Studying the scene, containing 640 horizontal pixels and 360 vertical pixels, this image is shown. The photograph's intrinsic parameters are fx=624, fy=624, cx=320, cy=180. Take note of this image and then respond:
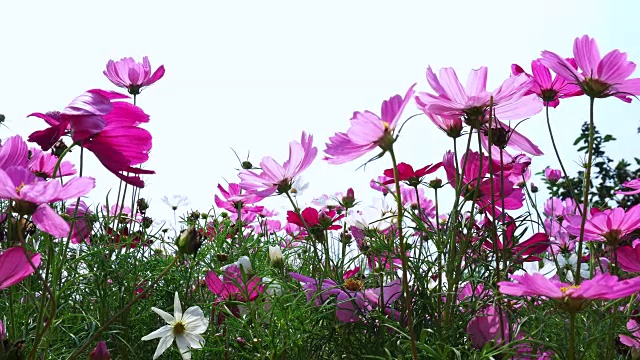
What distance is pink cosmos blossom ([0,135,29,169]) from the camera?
1.88 ft

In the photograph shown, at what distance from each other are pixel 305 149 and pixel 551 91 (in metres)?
0.33

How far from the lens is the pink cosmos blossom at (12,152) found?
0.57 m

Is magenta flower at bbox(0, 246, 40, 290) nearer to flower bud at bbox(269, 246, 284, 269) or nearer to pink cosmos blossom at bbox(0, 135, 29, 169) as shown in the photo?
pink cosmos blossom at bbox(0, 135, 29, 169)

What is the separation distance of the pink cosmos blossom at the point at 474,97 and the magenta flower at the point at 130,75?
85cm

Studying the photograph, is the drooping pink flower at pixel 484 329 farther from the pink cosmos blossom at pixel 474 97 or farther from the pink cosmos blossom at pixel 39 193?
the pink cosmos blossom at pixel 39 193

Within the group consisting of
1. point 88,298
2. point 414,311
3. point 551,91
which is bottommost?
point 88,298

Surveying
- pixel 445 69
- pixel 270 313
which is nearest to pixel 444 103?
pixel 445 69

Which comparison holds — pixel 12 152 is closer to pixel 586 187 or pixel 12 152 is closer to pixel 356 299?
pixel 356 299

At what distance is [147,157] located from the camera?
1.99ft

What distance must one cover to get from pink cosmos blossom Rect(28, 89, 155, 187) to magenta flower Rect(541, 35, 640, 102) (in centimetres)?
42

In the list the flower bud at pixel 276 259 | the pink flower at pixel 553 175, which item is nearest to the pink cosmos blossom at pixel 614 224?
the flower bud at pixel 276 259

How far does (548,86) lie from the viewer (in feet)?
2.64

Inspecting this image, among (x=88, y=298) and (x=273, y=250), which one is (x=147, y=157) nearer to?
(x=273, y=250)

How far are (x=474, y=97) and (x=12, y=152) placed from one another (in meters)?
0.44
